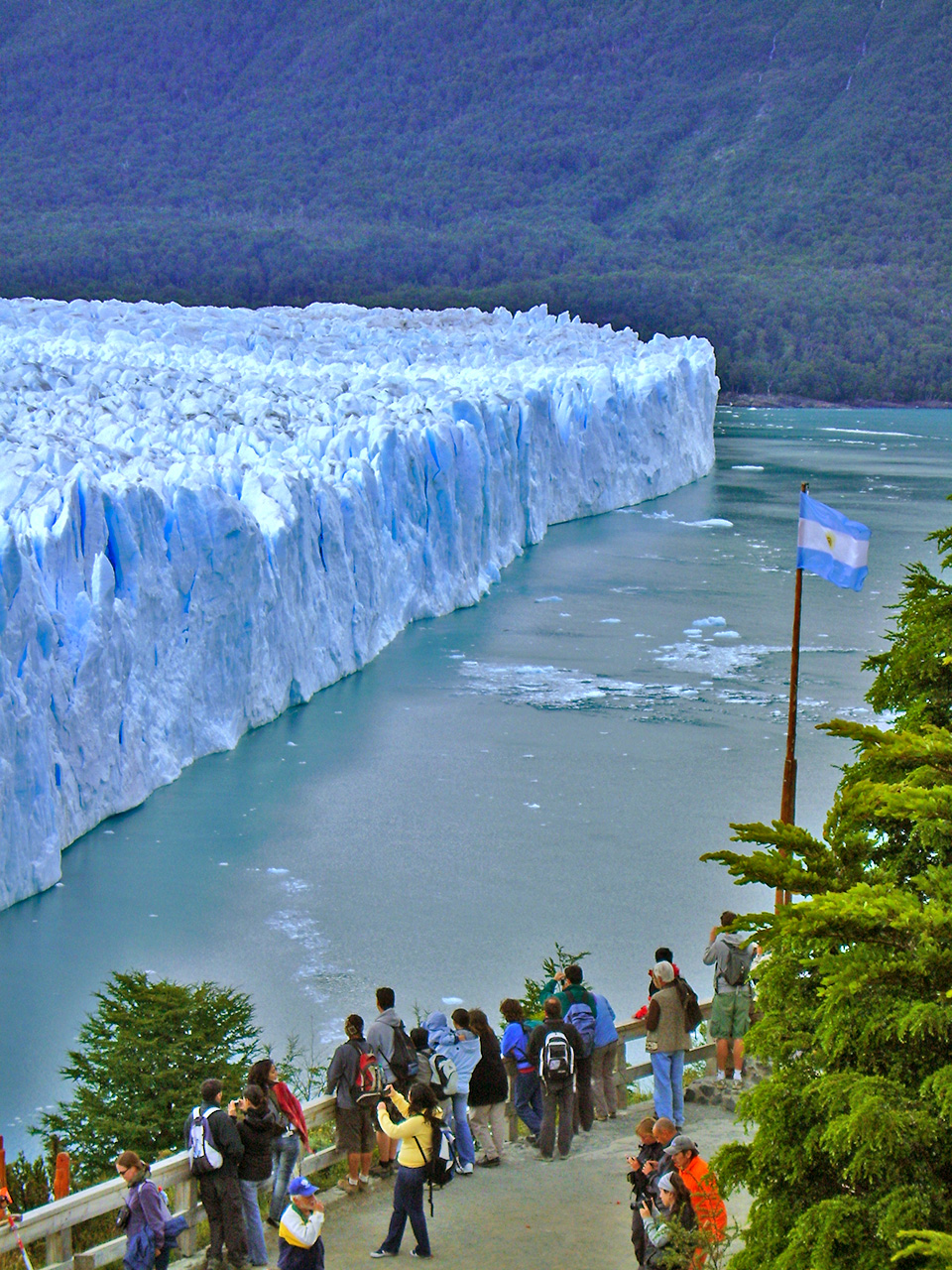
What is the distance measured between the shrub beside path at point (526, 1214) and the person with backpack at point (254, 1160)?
6.8 inches

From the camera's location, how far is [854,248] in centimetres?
9575

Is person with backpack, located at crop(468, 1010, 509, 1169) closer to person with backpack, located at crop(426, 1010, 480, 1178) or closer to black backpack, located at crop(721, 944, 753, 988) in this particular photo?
person with backpack, located at crop(426, 1010, 480, 1178)

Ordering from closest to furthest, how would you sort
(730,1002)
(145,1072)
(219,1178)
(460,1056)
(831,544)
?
(219,1178), (460,1056), (730,1002), (145,1072), (831,544)

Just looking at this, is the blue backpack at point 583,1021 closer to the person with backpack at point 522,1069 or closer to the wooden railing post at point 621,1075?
the person with backpack at point 522,1069

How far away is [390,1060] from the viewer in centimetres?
590

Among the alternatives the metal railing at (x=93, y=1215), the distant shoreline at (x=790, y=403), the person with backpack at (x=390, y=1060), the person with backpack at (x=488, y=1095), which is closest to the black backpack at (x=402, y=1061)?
the person with backpack at (x=390, y=1060)

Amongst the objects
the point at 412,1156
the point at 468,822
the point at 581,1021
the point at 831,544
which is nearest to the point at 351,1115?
the point at 412,1156

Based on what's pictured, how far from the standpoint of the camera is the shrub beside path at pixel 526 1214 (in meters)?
5.34

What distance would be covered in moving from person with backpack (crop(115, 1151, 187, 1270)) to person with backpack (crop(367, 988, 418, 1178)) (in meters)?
1.10

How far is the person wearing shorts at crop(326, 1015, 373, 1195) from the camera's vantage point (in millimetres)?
5734

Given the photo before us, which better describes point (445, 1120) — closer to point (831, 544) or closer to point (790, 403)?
point (831, 544)

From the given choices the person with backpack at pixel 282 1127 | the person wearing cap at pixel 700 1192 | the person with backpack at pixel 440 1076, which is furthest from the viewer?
the person with backpack at pixel 440 1076

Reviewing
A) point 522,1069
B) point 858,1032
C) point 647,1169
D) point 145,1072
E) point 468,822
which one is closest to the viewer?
point 858,1032

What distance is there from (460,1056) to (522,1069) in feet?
1.10
